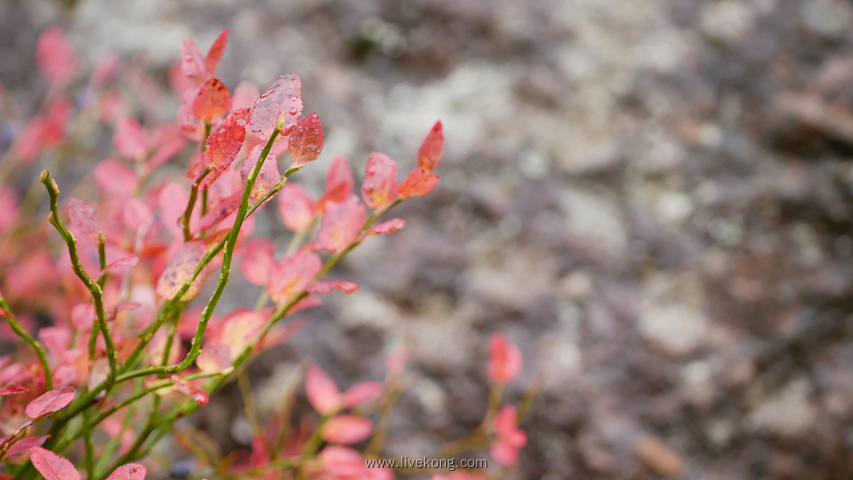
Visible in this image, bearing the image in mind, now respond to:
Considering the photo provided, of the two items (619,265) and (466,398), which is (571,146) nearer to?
(619,265)

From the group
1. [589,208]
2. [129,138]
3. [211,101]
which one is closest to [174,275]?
[211,101]

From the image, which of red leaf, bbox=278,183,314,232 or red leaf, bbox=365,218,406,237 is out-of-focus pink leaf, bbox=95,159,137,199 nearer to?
red leaf, bbox=278,183,314,232

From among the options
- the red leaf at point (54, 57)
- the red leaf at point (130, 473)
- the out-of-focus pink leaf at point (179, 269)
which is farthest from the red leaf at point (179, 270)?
the red leaf at point (54, 57)

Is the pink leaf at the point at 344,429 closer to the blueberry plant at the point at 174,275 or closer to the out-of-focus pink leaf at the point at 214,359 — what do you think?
the blueberry plant at the point at 174,275

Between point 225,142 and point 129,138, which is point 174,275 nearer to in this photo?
point 225,142

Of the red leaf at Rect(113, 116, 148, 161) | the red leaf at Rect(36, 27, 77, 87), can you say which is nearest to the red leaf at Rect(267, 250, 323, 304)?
the red leaf at Rect(113, 116, 148, 161)
